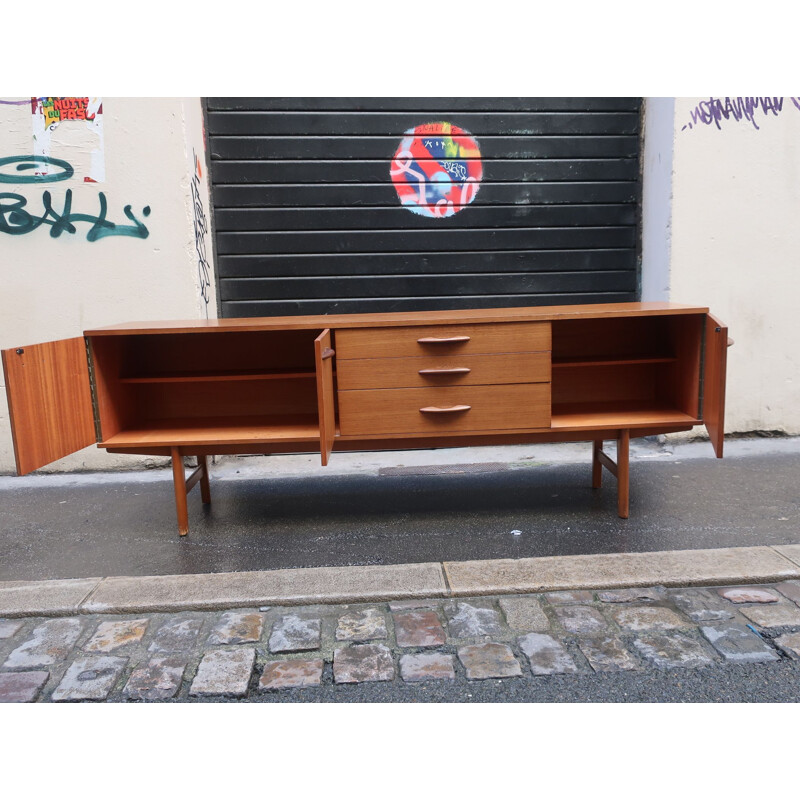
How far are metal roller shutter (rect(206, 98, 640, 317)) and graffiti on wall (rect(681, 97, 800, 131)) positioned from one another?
1.87 feet

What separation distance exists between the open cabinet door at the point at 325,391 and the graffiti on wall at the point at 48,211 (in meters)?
2.30

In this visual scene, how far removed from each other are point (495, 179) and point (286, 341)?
239 centimetres

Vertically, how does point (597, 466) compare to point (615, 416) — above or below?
below

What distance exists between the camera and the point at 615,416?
3.92 m

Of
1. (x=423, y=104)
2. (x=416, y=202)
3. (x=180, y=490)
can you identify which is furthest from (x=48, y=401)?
(x=423, y=104)

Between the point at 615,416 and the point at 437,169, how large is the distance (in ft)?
8.88

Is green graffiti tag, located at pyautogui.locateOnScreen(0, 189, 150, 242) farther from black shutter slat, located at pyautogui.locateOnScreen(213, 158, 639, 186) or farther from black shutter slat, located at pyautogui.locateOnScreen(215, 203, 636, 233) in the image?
black shutter slat, located at pyautogui.locateOnScreen(213, 158, 639, 186)

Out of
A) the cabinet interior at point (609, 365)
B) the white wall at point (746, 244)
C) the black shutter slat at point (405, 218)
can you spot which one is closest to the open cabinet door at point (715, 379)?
the cabinet interior at point (609, 365)

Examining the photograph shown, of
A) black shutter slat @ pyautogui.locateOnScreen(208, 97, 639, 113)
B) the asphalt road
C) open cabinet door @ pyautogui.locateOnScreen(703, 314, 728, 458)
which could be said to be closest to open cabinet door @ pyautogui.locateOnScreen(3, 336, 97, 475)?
the asphalt road

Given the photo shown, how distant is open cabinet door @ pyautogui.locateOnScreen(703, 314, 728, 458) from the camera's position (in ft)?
11.4

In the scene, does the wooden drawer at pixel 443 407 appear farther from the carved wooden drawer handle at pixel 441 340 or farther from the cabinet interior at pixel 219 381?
the cabinet interior at pixel 219 381

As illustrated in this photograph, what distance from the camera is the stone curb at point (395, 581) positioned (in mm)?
3059

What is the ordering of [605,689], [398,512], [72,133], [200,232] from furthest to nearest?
1. [200,232]
2. [72,133]
3. [398,512]
4. [605,689]

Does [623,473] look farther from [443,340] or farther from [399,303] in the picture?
[399,303]
